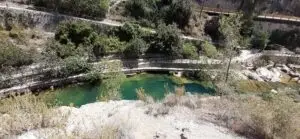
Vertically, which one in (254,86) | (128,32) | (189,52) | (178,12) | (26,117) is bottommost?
(254,86)

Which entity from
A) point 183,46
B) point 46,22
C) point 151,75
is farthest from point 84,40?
point 183,46

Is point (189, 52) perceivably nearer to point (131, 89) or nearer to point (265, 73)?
point (131, 89)

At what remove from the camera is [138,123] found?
17031mm

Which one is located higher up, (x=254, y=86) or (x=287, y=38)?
(x=287, y=38)

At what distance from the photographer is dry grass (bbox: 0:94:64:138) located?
48.5 feet

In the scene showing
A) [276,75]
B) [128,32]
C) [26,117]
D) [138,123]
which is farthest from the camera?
[276,75]

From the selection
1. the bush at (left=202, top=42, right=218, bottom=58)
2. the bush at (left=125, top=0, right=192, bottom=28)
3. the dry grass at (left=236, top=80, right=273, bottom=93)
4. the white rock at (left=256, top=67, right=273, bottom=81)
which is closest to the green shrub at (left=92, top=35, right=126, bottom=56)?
the bush at (left=125, top=0, right=192, bottom=28)

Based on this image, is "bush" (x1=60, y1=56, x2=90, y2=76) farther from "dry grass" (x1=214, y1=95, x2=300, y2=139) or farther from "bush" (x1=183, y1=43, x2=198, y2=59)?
"dry grass" (x1=214, y1=95, x2=300, y2=139)

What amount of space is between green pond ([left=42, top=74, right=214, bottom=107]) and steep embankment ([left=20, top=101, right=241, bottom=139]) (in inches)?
301

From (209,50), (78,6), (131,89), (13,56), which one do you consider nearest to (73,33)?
(78,6)

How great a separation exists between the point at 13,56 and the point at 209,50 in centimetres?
1722

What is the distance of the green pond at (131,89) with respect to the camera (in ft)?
92.7

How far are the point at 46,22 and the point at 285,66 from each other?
24.8 metres

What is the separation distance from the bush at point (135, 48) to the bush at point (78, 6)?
17.1ft
